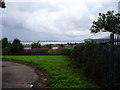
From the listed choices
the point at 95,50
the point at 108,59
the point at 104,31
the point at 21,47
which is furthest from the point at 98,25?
the point at 108,59

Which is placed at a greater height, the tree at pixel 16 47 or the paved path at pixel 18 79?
the tree at pixel 16 47

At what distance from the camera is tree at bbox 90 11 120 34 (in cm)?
2011

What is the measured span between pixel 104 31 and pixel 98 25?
948 millimetres

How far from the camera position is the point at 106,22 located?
20.9 m

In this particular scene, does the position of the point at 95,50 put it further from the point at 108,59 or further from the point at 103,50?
the point at 108,59

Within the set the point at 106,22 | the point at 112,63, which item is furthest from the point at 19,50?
the point at 112,63

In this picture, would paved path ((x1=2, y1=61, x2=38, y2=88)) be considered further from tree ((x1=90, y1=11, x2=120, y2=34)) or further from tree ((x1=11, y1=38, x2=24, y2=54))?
tree ((x1=11, y1=38, x2=24, y2=54))

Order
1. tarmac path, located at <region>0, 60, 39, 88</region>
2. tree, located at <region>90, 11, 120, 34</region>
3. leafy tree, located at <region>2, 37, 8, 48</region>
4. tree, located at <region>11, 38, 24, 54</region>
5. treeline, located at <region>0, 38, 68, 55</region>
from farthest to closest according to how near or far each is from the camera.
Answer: leafy tree, located at <region>2, 37, 8, 48</region>
treeline, located at <region>0, 38, 68, 55</region>
tree, located at <region>11, 38, 24, 54</region>
tree, located at <region>90, 11, 120, 34</region>
tarmac path, located at <region>0, 60, 39, 88</region>

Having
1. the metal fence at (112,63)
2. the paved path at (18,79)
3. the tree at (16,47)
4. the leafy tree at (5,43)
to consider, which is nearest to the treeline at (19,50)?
the tree at (16,47)

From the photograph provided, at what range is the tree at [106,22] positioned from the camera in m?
20.1

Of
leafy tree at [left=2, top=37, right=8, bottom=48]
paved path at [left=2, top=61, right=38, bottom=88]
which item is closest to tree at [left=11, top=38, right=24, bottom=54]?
leafy tree at [left=2, top=37, right=8, bottom=48]

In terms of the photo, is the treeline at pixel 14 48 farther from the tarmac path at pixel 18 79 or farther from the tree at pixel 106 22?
the tarmac path at pixel 18 79

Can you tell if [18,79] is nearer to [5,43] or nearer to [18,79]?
[18,79]

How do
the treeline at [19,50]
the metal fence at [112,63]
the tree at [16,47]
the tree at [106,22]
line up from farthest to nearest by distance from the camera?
the treeline at [19,50]
the tree at [16,47]
the tree at [106,22]
the metal fence at [112,63]
